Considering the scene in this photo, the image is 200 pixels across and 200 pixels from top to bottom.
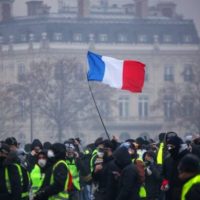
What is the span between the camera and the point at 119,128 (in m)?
118

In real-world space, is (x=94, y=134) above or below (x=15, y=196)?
below

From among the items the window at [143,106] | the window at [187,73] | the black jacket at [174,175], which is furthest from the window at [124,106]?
the black jacket at [174,175]

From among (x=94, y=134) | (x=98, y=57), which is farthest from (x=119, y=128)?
(x=98, y=57)

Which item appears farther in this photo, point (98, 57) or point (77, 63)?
point (77, 63)

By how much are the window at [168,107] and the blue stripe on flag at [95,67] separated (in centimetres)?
9104

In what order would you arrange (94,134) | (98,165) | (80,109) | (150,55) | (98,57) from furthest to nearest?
1. (150,55)
2. (94,134)
3. (80,109)
4. (98,57)
5. (98,165)

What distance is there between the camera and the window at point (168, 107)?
388ft

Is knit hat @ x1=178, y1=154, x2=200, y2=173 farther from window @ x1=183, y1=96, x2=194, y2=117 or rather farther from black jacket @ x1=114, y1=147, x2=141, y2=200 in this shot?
window @ x1=183, y1=96, x2=194, y2=117

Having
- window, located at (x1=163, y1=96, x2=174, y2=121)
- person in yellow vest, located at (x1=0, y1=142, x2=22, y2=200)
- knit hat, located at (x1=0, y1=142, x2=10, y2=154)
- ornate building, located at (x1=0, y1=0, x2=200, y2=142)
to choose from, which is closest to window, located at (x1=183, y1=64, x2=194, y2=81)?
ornate building, located at (x1=0, y1=0, x2=200, y2=142)

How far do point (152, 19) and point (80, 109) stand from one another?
26514 millimetres

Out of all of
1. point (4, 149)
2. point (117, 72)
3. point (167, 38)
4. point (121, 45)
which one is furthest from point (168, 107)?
point (4, 149)

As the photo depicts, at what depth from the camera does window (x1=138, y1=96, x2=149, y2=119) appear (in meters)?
122

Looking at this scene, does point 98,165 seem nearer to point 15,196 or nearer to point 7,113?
point 15,196

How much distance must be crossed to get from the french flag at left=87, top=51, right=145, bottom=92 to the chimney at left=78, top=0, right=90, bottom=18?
99.4 metres
